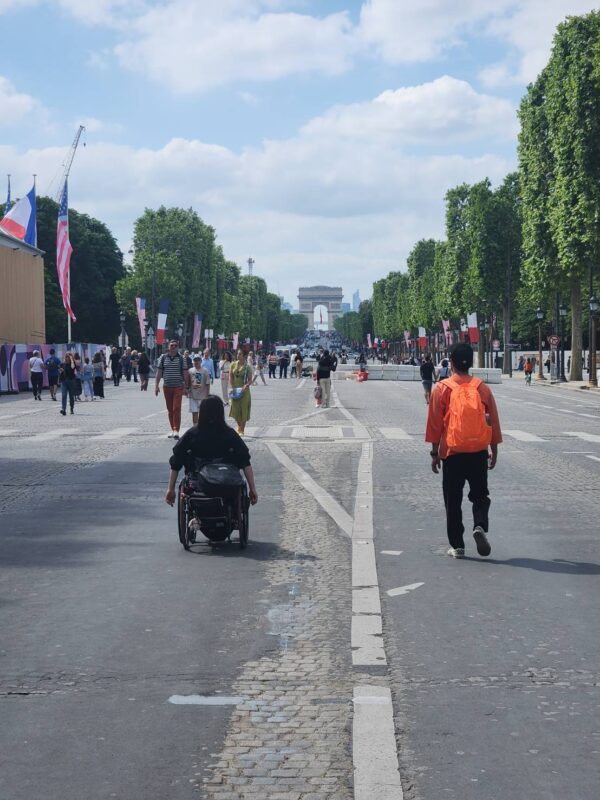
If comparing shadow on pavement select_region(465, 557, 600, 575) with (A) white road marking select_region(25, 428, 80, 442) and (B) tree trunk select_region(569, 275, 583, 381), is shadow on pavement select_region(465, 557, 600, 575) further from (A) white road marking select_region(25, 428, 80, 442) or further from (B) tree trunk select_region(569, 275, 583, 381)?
(B) tree trunk select_region(569, 275, 583, 381)

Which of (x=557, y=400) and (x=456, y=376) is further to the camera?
(x=557, y=400)

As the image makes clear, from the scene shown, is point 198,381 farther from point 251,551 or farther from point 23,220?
point 23,220

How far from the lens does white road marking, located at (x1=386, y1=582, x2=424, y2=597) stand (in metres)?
7.80

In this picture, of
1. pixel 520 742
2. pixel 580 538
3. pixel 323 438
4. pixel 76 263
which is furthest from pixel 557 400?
pixel 76 263

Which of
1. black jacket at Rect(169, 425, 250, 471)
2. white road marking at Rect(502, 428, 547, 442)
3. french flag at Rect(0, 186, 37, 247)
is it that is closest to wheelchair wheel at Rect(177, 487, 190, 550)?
black jacket at Rect(169, 425, 250, 471)

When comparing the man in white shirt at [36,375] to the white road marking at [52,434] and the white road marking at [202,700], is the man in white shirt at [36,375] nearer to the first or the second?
the white road marking at [52,434]

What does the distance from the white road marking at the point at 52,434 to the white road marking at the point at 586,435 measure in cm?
996

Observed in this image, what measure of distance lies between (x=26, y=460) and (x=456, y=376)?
34.7 feet

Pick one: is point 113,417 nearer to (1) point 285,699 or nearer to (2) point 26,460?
(2) point 26,460

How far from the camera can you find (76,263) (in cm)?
9769

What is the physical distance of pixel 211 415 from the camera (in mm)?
9852

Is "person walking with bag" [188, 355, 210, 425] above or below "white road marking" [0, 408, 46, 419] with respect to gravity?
above

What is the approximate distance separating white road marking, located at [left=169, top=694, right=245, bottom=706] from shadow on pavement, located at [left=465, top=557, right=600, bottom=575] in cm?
390

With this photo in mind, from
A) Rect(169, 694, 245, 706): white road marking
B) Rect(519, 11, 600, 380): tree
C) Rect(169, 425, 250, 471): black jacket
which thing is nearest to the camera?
Rect(169, 694, 245, 706): white road marking
